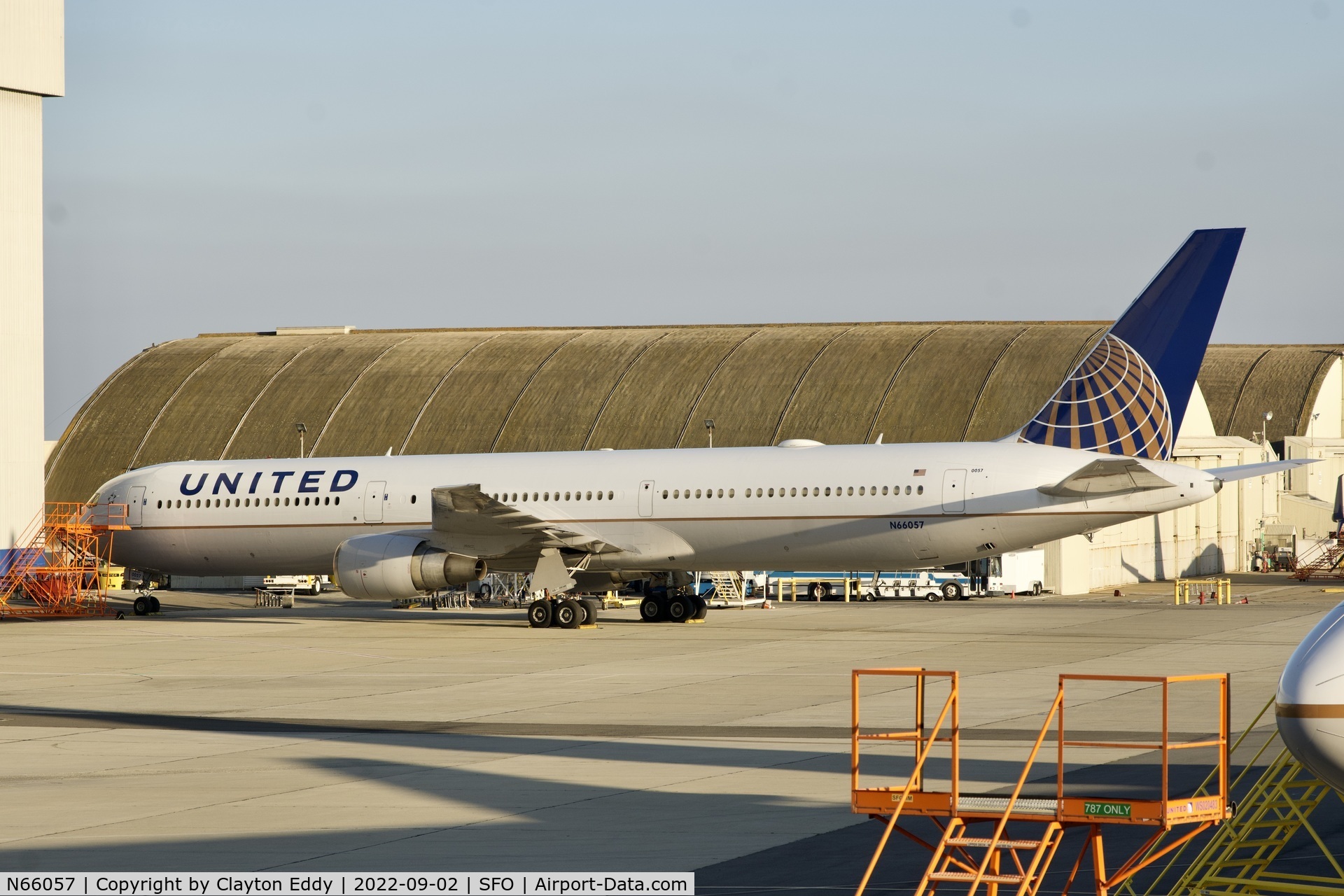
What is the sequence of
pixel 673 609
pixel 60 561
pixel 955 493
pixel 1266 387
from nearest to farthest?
pixel 955 493, pixel 673 609, pixel 60 561, pixel 1266 387

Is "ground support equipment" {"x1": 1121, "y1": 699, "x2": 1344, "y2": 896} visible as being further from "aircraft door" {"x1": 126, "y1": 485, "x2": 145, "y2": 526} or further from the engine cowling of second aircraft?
"aircraft door" {"x1": 126, "y1": 485, "x2": 145, "y2": 526}

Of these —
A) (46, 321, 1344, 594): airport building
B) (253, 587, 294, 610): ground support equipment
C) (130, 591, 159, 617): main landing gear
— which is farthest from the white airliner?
(46, 321, 1344, 594): airport building

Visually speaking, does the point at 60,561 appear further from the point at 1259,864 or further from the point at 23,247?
the point at 1259,864

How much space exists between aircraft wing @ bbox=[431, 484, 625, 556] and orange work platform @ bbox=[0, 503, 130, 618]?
10509 mm

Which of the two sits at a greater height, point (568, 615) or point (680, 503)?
point (680, 503)

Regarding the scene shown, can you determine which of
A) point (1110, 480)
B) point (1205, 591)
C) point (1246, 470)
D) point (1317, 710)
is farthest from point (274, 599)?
point (1317, 710)

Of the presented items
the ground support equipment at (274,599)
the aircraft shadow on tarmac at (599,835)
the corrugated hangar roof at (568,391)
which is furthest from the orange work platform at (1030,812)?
the corrugated hangar roof at (568,391)

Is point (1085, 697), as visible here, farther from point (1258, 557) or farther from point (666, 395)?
point (1258, 557)

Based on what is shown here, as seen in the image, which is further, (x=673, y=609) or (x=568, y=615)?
(x=673, y=609)

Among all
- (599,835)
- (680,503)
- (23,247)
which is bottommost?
(599,835)

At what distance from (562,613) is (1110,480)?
11.8m

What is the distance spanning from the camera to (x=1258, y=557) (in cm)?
6231

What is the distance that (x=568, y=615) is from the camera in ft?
112

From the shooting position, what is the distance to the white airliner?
1211 inches
